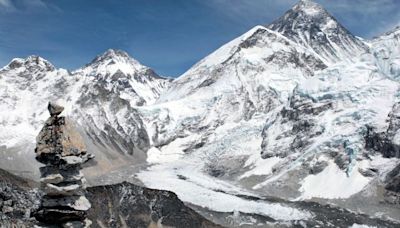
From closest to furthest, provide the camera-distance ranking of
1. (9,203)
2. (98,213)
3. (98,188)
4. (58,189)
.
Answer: (58,189) → (9,203) → (98,213) → (98,188)

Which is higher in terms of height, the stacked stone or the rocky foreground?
the stacked stone

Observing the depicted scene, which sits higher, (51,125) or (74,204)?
(51,125)

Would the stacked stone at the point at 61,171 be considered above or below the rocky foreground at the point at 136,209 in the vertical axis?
above

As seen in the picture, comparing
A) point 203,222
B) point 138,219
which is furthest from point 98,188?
point 203,222

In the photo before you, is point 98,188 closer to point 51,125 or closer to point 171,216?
point 171,216

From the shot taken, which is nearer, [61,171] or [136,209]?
[61,171]

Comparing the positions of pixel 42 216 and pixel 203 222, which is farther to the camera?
pixel 203 222

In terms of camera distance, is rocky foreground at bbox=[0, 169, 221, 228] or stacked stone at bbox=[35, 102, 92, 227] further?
rocky foreground at bbox=[0, 169, 221, 228]

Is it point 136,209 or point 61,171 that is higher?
point 61,171
